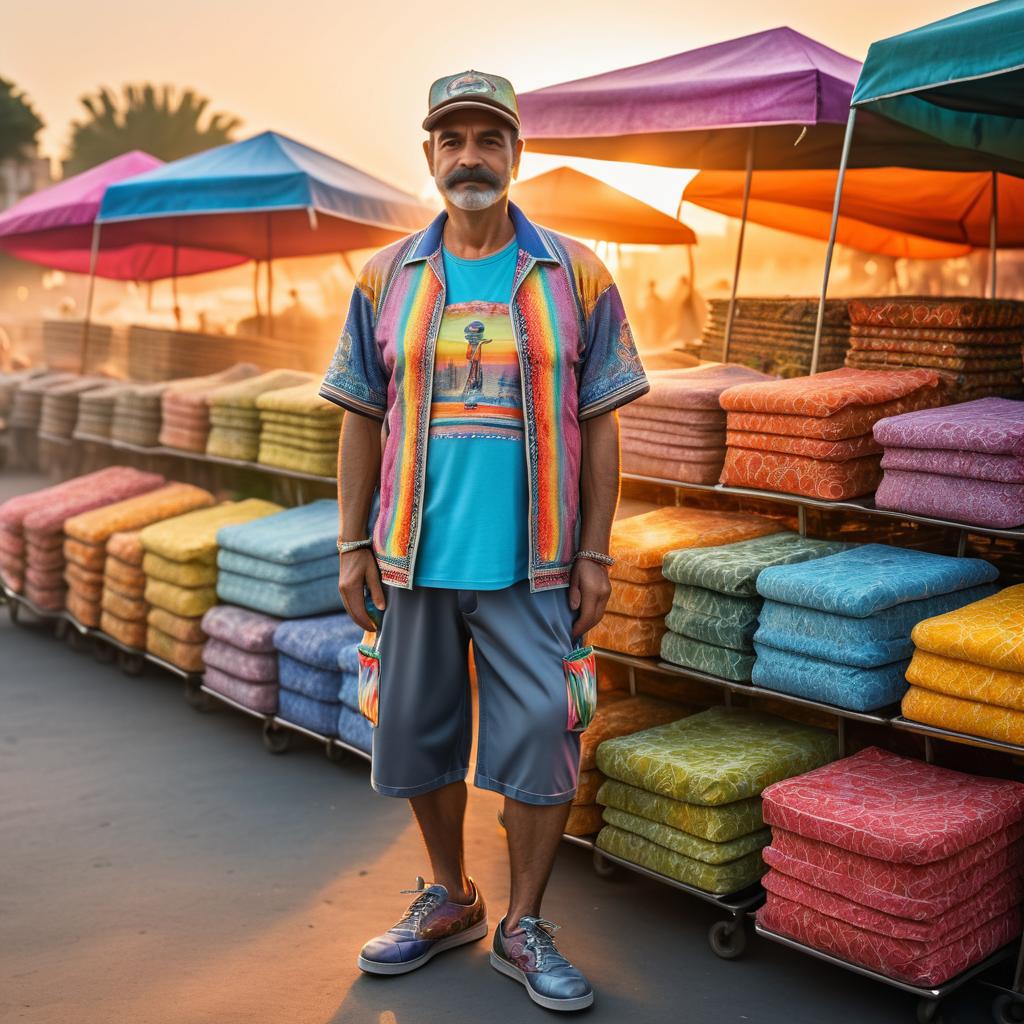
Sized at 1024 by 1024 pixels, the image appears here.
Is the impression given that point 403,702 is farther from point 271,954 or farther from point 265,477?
point 265,477

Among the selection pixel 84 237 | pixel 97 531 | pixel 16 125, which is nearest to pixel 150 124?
pixel 16 125

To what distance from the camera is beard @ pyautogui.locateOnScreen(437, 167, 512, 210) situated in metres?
2.84

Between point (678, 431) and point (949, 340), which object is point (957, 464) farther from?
point (678, 431)

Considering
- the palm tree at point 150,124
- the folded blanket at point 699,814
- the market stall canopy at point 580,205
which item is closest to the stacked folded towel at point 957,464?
the folded blanket at point 699,814

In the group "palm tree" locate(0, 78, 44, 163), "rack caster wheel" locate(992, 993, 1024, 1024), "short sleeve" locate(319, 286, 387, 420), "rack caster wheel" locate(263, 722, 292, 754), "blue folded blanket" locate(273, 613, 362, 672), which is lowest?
"rack caster wheel" locate(263, 722, 292, 754)

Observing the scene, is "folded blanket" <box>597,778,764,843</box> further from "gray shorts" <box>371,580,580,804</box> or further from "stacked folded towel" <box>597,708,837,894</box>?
"gray shorts" <box>371,580,580,804</box>

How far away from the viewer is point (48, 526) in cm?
628

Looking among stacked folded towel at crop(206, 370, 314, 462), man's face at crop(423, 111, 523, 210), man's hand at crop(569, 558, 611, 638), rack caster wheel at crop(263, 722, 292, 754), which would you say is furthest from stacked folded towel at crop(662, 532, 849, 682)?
stacked folded towel at crop(206, 370, 314, 462)

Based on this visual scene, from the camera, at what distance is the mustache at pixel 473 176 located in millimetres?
2836

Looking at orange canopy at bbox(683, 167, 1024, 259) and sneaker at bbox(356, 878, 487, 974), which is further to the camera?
orange canopy at bbox(683, 167, 1024, 259)

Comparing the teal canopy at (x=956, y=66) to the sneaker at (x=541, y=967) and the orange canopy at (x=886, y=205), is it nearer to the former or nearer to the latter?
the sneaker at (x=541, y=967)

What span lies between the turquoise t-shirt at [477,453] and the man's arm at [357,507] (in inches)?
8.1

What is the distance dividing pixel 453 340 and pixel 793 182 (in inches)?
205

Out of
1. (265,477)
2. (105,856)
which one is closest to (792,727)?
(105,856)
